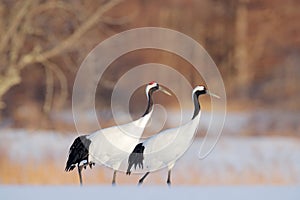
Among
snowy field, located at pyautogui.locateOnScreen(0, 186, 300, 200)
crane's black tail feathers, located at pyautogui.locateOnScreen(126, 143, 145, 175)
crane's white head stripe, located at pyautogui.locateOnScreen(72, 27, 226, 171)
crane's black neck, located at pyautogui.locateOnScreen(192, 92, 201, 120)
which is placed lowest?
snowy field, located at pyautogui.locateOnScreen(0, 186, 300, 200)

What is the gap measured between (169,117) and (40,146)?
123 centimetres

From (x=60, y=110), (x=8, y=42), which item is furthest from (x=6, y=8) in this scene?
(x=60, y=110)

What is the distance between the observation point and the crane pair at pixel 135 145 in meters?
2.67

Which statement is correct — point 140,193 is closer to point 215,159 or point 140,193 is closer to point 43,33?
point 215,159

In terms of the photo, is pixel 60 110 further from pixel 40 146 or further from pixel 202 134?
pixel 202 134

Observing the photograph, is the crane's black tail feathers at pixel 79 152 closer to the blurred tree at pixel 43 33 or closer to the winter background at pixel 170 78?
the winter background at pixel 170 78

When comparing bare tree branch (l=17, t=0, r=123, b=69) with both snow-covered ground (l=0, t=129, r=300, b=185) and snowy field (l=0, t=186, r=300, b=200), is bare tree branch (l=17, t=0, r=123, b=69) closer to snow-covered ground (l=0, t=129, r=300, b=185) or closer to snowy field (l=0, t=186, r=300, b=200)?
snow-covered ground (l=0, t=129, r=300, b=185)

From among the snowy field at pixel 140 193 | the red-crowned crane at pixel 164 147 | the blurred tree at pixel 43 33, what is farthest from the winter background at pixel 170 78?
the red-crowned crane at pixel 164 147

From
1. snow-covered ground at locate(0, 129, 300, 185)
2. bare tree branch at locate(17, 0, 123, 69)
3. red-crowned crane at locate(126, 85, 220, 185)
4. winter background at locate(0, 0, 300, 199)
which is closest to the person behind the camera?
red-crowned crane at locate(126, 85, 220, 185)

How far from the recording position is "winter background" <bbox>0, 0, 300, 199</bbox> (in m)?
5.84

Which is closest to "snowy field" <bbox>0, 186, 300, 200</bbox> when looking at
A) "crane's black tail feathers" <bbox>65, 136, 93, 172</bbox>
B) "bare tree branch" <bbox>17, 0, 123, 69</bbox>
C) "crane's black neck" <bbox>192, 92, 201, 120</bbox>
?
"crane's black tail feathers" <bbox>65, 136, 93, 172</bbox>

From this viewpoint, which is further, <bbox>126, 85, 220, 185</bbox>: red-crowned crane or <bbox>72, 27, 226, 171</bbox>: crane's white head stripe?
<bbox>72, 27, 226, 171</bbox>: crane's white head stripe

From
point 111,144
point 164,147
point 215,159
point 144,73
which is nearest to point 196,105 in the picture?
point 164,147

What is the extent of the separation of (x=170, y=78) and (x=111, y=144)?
4467mm
